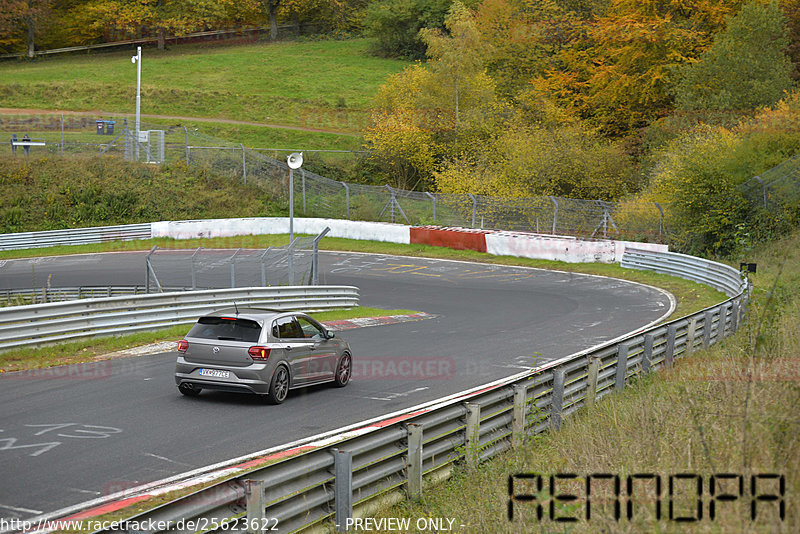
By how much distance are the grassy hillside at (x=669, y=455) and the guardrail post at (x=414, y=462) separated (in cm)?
13

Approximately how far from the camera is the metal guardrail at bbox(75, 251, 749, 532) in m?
5.78

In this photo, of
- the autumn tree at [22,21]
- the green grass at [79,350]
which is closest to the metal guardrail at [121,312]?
the green grass at [79,350]

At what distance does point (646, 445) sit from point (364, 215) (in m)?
38.0

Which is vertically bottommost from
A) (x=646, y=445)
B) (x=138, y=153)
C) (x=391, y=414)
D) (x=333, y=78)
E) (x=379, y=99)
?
(x=391, y=414)

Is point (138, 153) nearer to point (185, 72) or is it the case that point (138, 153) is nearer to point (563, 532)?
point (185, 72)

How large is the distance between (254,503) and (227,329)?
7.15 m

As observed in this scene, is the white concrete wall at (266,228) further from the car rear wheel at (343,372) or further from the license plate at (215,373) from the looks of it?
the license plate at (215,373)

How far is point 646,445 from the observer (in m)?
7.61

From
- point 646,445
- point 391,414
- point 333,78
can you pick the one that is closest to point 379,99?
point 333,78

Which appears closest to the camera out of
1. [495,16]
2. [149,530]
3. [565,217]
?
[149,530]

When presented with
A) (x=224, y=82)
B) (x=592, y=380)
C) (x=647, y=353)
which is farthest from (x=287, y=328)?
(x=224, y=82)

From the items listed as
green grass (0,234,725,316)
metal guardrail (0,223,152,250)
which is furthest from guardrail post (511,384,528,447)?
metal guardrail (0,223,152,250)

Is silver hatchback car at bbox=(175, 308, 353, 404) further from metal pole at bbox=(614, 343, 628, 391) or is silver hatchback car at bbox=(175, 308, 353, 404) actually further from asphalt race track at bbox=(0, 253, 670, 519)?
metal pole at bbox=(614, 343, 628, 391)

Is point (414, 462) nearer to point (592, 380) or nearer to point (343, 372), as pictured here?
point (592, 380)
